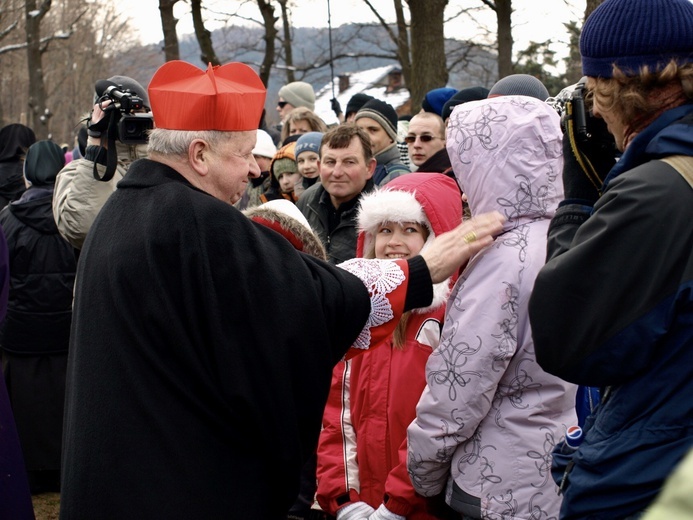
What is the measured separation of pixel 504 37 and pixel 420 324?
12885 millimetres

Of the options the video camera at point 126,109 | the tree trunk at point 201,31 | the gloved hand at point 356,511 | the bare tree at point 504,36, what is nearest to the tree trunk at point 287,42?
the tree trunk at point 201,31

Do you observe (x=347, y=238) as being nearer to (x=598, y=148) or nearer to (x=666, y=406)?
(x=598, y=148)

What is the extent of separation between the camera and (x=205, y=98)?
252 centimetres

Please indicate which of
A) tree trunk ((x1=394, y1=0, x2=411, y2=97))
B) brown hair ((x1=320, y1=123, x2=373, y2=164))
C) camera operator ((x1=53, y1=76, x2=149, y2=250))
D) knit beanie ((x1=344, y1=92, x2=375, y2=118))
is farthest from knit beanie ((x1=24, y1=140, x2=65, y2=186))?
tree trunk ((x1=394, y1=0, x2=411, y2=97))

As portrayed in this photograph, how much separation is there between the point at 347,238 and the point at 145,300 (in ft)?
8.93

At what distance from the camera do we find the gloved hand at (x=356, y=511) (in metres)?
3.25

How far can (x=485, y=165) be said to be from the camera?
9.12 ft

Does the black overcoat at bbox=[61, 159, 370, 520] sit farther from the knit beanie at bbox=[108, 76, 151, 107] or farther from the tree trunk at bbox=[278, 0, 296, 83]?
the tree trunk at bbox=[278, 0, 296, 83]

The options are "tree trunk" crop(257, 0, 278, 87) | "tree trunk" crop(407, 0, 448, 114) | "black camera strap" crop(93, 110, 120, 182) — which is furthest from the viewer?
"tree trunk" crop(257, 0, 278, 87)

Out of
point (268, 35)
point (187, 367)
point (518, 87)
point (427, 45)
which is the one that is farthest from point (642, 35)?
point (268, 35)

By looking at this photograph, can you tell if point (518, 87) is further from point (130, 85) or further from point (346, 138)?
point (130, 85)

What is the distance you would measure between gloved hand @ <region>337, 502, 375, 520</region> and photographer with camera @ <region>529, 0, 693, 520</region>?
126 centimetres

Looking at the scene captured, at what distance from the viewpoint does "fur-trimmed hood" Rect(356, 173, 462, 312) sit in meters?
3.35

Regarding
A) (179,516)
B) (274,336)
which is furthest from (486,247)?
(179,516)
